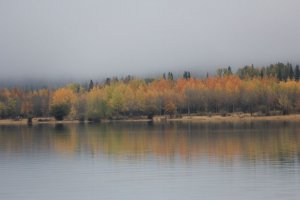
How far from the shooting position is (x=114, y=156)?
5875 centimetres

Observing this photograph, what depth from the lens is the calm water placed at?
118 ft

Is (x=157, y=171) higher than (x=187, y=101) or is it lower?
lower

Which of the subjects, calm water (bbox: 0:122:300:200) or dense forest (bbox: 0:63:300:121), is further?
dense forest (bbox: 0:63:300:121)

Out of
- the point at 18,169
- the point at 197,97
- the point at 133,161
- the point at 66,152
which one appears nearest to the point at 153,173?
the point at 133,161

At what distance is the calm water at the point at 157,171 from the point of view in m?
36.1

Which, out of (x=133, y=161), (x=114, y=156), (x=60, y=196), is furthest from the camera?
(x=114, y=156)

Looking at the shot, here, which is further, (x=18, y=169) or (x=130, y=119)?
(x=130, y=119)

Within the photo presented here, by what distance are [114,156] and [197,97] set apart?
119455 mm

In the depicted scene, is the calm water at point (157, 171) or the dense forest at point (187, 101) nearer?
the calm water at point (157, 171)

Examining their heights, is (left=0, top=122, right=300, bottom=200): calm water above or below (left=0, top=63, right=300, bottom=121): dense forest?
below

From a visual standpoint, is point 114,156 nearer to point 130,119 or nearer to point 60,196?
point 60,196

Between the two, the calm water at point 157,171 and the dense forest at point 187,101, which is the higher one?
the dense forest at point 187,101

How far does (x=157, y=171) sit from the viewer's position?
150 feet

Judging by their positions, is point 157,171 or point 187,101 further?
point 187,101
